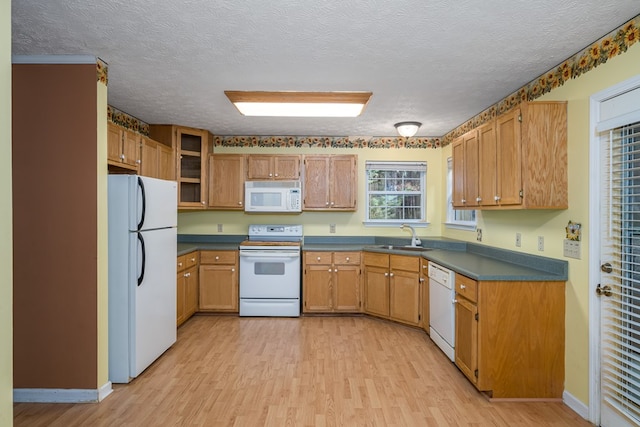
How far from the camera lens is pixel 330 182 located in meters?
4.90

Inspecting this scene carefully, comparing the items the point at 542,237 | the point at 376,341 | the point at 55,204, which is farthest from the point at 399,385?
the point at 55,204

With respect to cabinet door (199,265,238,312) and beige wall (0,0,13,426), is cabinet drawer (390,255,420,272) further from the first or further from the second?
beige wall (0,0,13,426)

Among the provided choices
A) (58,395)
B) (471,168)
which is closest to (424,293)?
(471,168)

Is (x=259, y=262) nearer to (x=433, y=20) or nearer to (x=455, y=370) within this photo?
(x=455, y=370)

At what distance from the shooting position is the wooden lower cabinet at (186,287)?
4078 mm


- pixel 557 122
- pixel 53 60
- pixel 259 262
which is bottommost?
pixel 259 262

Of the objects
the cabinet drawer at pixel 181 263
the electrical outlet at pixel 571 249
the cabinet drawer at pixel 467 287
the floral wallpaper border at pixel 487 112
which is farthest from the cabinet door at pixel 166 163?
the electrical outlet at pixel 571 249

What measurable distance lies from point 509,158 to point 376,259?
2.12 meters

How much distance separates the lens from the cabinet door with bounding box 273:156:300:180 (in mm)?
4883

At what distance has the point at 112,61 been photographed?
264 centimetres

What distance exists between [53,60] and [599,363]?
13.4 ft

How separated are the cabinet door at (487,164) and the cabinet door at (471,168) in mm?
78

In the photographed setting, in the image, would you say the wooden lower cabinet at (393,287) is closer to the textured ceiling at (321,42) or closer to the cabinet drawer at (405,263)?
the cabinet drawer at (405,263)

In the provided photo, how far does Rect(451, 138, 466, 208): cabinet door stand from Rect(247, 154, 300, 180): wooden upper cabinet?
1.98 meters
